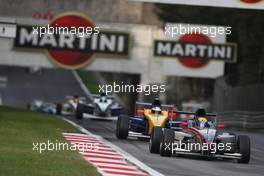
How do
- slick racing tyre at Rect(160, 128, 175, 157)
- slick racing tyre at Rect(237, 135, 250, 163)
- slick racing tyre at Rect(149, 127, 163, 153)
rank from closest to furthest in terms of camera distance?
slick racing tyre at Rect(160, 128, 175, 157) < slick racing tyre at Rect(237, 135, 250, 163) < slick racing tyre at Rect(149, 127, 163, 153)

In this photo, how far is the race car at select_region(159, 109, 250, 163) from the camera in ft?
63.3

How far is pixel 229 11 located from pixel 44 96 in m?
28.2

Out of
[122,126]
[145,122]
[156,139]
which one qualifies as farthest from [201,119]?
[122,126]

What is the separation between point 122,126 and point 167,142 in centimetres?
497

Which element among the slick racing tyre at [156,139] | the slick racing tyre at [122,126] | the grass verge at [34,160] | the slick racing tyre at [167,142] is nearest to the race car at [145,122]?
the slick racing tyre at [122,126]

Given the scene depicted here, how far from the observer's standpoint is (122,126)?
78.8 ft

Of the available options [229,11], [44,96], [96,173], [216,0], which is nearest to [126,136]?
[216,0]

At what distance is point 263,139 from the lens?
30.9 m

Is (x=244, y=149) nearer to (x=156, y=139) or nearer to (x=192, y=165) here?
(x=156, y=139)

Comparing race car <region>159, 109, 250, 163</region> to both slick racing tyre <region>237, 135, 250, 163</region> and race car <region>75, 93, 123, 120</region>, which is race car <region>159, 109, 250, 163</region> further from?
race car <region>75, 93, 123, 120</region>

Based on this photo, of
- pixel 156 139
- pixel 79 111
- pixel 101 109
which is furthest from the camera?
pixel 101 109

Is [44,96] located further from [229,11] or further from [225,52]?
[225,52]

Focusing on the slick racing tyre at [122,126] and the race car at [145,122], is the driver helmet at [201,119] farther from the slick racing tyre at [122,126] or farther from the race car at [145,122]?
the slick racing tyre at [122,126]

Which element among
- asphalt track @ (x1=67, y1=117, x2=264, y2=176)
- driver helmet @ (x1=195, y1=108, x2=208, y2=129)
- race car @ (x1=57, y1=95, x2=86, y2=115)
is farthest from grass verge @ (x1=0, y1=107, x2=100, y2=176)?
race car @ (x1=57, y1=95, x2=86, y2=115)
